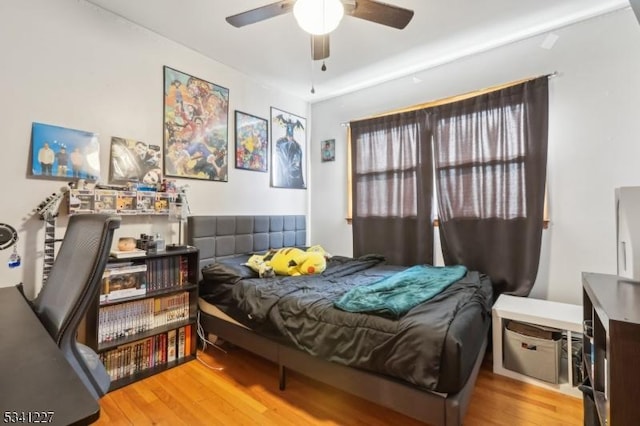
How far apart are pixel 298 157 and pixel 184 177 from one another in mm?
1631

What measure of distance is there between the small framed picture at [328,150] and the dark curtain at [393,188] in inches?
13.7

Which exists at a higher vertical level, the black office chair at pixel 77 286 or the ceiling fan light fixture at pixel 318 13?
the ceiling fan light fixture at pixel 318 13

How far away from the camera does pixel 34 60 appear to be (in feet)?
6.42

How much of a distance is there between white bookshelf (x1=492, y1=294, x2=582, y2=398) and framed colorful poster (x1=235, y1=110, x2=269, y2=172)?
272 cm

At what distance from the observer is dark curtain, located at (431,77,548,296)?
253 centimetres

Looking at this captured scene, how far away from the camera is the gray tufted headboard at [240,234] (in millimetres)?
2723

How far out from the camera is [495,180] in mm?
2711

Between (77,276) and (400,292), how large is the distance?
174 cm

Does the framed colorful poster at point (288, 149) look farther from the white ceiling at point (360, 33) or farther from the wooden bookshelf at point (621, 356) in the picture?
the wooden bookshelf at point (621, 356)

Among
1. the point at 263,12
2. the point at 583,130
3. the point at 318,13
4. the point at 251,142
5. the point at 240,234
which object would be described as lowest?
the point at 240,234

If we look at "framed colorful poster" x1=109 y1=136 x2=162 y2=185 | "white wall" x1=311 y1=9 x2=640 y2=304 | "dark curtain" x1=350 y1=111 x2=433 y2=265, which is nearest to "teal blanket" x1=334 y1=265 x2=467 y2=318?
"dark curtain" x1=350 y1=111 x2=433 y2=265

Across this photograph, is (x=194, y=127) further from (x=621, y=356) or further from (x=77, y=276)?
(x=621, y=356)

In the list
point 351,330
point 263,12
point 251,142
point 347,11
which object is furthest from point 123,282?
point 347,11

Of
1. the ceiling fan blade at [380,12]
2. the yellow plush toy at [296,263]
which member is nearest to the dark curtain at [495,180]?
the yellow plush toy at [296,263]
